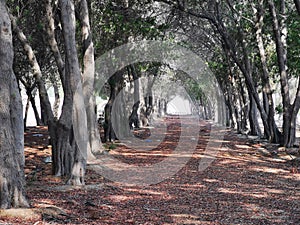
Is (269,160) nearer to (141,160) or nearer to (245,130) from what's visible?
(141,160)

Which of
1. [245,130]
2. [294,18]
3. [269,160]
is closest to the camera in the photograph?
[269,160]

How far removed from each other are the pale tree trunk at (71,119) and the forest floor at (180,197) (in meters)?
0.48

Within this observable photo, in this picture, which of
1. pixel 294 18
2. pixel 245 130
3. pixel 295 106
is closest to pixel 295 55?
pixel 294 18

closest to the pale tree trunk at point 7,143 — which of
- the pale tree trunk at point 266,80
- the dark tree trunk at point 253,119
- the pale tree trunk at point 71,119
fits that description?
the pale tree trunk at point 71,119

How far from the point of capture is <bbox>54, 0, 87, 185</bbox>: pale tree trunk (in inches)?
464

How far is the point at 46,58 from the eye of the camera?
27531mm

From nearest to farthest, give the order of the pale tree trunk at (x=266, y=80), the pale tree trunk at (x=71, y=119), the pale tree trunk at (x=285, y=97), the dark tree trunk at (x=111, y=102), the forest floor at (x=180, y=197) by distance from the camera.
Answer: the forest floor at (x=180, y=197) < the pale tree trunk at (x=71, y=119) < the pale tree trunk at (x=285, y=97) < the pale tree trunk at (x=266, y=80) < the dark tree trunk at (x=111, y=102)

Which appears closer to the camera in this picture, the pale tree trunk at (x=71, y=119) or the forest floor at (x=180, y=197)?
the forest floor at (x=180, y=197)

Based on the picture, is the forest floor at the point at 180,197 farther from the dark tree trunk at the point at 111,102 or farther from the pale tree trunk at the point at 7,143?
the dark tree trunk at the point at 111,102

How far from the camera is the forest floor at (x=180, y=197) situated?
8.37m

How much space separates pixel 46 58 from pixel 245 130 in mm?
13621

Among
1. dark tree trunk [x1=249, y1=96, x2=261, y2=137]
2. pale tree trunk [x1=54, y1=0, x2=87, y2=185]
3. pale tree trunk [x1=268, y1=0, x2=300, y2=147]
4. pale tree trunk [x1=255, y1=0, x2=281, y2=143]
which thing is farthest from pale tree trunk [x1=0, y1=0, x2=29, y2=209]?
dark tree trunk [x1=249, y1=96, x2=261, y2=137]

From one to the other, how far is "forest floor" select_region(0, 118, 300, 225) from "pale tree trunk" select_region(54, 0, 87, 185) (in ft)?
1.59

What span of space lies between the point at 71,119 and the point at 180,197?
3.46 meters
